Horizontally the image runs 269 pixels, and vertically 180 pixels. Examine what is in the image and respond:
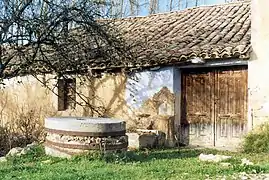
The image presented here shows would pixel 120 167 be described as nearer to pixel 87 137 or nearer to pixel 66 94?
pixel 87 137

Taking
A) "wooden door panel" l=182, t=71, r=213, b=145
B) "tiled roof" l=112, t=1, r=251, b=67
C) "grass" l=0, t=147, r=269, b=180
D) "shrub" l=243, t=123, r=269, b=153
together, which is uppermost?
"tiled roof" l=112, t=1, r=251, b=67

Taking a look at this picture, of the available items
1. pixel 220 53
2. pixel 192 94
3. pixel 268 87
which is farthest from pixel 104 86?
pixel 268 87

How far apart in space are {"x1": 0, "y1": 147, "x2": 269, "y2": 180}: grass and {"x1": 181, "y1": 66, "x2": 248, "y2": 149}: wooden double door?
6.94 ft

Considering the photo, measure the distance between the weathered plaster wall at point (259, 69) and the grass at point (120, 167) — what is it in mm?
1787

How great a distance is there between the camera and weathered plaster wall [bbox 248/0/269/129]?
13.0m

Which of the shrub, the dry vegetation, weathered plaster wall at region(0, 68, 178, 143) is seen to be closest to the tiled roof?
weathered plaster wall at region(0, 68, 178, 143)

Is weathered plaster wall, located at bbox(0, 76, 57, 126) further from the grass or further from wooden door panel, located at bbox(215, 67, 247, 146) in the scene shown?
wooden door panel, located at bbox(215, 67, 247, 146)

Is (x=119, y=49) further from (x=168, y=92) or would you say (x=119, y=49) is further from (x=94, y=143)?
(x=94, y=143)

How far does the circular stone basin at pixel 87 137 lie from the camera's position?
10414mm

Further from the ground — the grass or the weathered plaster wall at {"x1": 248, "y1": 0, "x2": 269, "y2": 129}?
the weathered plaster wall at {"x1": 248, "y1": 0, "x2": 269, "y2": 129}

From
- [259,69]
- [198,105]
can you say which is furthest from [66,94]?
[259,69]

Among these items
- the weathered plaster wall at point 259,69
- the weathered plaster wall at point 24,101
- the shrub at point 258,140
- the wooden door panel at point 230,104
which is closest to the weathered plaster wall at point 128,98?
the weathered plaster wall at point 24,101

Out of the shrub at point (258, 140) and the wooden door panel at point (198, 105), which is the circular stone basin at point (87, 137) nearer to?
the shrub at point (258, 140)

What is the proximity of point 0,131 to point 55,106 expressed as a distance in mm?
2705
